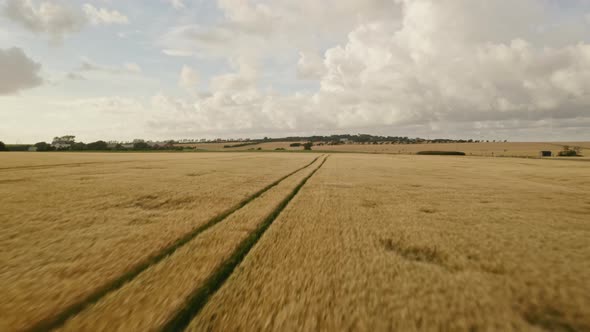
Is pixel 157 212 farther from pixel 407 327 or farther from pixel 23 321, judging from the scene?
pixel 407 327

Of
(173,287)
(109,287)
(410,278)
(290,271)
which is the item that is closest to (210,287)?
(173,287)

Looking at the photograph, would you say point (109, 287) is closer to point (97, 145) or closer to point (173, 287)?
point (173, 287)

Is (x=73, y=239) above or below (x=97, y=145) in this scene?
below

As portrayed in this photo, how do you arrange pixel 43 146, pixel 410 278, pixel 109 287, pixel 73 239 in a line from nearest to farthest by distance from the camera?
pixel 109 287, pixel 410 278, pixel 73 239, pixel 43 146

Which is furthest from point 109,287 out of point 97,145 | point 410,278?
point 97,145

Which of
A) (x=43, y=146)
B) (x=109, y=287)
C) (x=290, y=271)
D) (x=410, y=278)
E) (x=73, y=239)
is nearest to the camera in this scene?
(x=109, y=287)

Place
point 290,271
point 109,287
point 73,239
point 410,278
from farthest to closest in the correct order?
point 73,239, point 290,271, point 410,278, point 109,287

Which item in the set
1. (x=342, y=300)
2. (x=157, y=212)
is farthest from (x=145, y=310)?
(x=157, y=212)

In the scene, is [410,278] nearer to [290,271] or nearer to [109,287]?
[290,271]

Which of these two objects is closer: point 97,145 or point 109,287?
point 109,287
